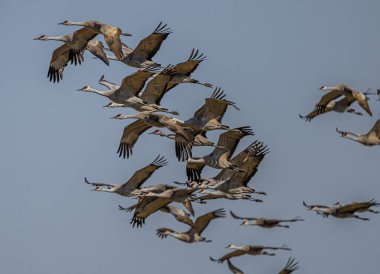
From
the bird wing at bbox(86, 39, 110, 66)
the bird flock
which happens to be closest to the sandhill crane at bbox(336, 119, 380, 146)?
the bird flock

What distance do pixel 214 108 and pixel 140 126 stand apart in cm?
341

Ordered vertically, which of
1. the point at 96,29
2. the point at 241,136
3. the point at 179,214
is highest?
the point at 96,29

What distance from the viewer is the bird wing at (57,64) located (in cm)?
3509

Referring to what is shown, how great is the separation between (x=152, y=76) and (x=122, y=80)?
30.7 inches

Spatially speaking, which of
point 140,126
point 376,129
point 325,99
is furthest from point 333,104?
point 140,126

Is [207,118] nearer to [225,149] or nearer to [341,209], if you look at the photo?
[225,149]

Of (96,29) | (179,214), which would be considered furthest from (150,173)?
(96,29)

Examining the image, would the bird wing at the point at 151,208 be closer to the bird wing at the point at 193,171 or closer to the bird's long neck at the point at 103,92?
the bird wing at the point at 193,171

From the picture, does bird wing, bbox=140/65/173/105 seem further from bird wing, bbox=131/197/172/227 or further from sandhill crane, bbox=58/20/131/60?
bird wing, bbox=131/197/172/227

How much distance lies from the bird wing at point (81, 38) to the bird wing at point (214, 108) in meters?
4.37

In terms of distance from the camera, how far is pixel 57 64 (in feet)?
116

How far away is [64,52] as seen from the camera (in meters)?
35.0

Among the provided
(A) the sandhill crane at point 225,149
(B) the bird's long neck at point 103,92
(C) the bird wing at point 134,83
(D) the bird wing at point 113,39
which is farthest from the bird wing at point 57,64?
(A) the sandhill crane at point 225,149

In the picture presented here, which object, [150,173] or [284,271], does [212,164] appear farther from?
[284,271]
